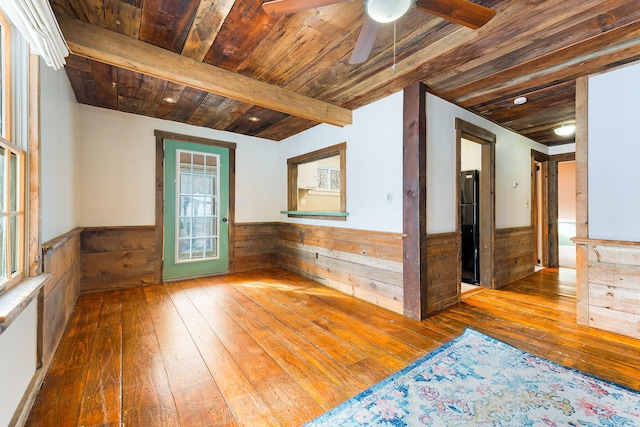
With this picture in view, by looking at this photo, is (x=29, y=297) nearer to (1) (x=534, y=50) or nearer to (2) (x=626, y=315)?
(1) (x=534, y=50)

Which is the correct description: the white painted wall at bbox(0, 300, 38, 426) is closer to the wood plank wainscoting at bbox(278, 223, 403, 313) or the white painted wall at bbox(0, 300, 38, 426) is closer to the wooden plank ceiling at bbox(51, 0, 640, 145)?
the wooden plank ceiling at bbox(51, 0, 640, 145)

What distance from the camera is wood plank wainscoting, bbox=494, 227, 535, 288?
3.99 metres

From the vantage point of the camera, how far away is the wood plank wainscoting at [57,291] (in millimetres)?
1841

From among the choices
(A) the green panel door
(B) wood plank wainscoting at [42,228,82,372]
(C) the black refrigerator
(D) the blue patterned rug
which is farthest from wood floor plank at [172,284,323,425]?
(C) the black refrigerator

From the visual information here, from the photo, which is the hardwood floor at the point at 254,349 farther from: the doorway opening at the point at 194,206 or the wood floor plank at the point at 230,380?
the doorway opening at the point at 194,206

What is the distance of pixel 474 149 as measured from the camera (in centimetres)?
448

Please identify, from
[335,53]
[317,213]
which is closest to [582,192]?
[335,53]

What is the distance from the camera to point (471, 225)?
4.04m

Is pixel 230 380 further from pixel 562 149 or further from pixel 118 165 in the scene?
pixel 562 149

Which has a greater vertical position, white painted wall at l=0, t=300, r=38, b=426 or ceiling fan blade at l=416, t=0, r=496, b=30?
ceiling fan blade at l=416, t=0, r=496, b=30

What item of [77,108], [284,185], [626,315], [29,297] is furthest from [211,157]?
[626,315]

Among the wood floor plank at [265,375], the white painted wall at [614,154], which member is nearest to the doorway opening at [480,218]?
the white painted wall at [614,154]

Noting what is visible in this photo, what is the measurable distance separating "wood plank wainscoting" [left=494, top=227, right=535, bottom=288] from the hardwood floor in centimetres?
51

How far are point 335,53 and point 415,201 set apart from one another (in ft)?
5.14
